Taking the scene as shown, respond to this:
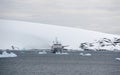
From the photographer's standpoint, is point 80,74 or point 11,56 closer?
point 80,74

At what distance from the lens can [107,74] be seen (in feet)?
179

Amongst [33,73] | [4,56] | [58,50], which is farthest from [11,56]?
[33,73]

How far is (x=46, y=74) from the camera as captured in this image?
53344 mm

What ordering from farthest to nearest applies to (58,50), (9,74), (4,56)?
1. (58,50)
2. (4,56)
3. (9,74)

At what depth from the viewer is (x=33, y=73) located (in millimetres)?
54812

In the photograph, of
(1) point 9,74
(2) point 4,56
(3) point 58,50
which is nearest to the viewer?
(1) point 9,74

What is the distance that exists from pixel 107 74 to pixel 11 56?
68.0 meters

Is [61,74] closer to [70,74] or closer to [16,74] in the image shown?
[70,74]

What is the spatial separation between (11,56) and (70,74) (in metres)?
67.2

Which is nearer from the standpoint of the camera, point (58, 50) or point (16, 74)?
point (16, 74)

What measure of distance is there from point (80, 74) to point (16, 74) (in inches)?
371

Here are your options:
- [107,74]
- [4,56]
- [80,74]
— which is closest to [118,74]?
[107,74]

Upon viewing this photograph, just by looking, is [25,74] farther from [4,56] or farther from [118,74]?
[4,56]

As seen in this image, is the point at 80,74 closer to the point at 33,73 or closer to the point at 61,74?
the point at 61,74
